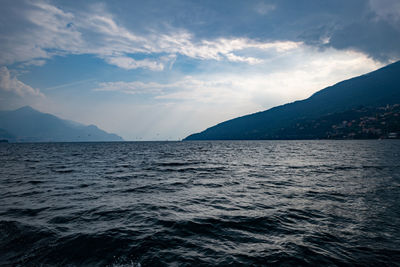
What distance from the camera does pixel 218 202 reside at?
13.6m

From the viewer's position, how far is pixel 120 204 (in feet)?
42.9

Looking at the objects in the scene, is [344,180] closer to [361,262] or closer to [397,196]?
[397,196]

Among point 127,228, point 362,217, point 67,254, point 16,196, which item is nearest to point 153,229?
point 127,228

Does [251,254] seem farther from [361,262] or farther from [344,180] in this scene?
[344,180]

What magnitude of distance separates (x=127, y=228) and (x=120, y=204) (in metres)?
4.25

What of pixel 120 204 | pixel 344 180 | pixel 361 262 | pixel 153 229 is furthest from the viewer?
pixel 344 180

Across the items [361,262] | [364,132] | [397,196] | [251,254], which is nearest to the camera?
[361,262]

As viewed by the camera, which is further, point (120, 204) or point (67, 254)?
point (120, 204)

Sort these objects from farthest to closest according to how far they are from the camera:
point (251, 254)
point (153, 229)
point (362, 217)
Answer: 1. point (362, 217)
2. point (153, 229)
3. point (251, 254)

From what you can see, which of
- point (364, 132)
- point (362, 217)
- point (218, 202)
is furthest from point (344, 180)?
point (364, 132)

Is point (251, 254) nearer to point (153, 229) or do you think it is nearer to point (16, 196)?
point (153, 229)

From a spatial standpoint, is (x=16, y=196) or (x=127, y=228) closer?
(x=127, y=228)

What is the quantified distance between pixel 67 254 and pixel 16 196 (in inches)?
482

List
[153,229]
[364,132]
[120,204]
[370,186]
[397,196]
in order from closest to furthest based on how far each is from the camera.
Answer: [153,229] < [120,204] < [397,196] < [370,186] < [364,132]
